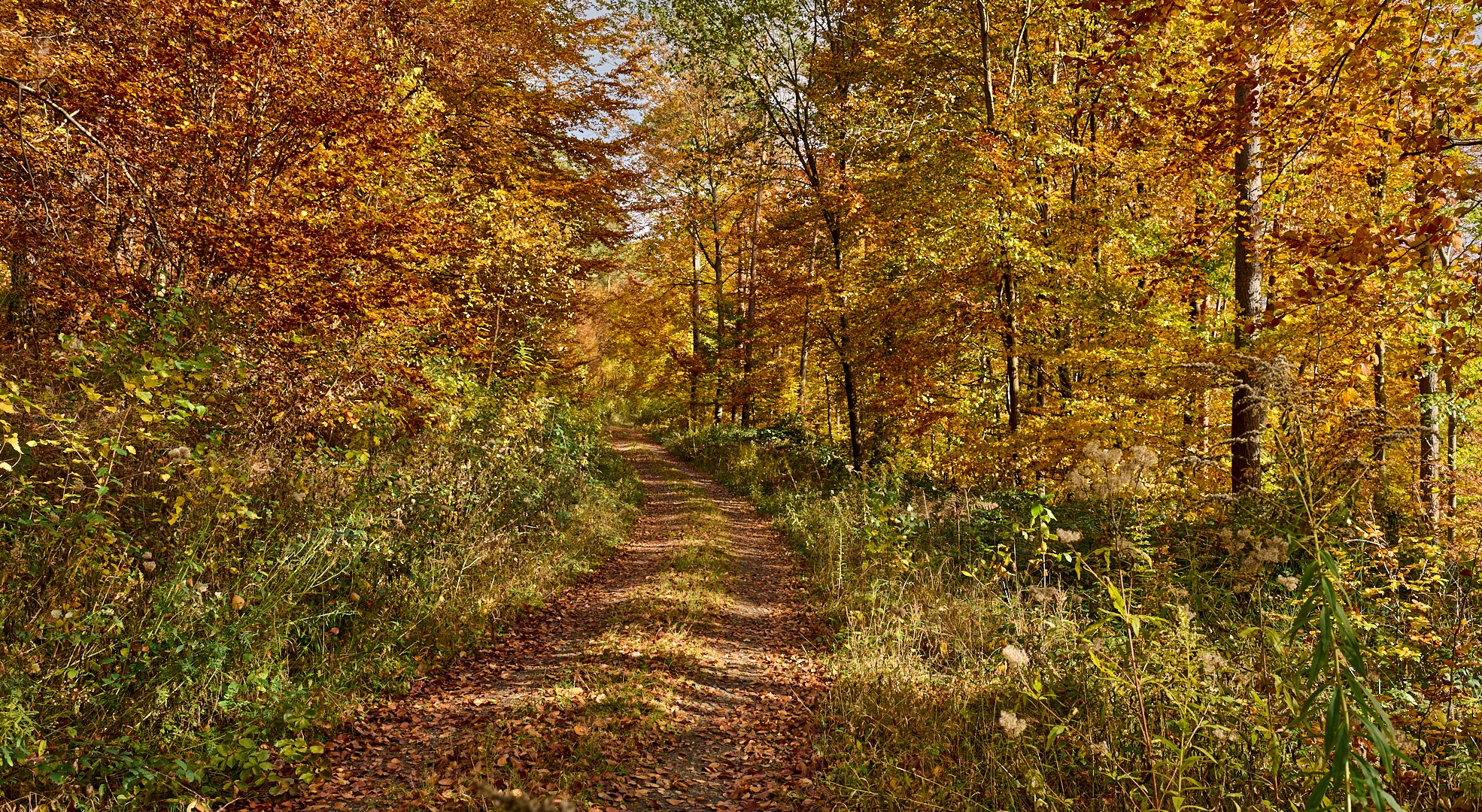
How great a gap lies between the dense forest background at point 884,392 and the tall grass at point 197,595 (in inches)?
1.5

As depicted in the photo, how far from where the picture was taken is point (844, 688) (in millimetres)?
5633

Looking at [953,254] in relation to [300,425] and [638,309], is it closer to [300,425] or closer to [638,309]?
[300,425]

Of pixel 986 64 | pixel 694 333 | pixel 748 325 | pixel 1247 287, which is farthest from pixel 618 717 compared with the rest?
pixel 694 333

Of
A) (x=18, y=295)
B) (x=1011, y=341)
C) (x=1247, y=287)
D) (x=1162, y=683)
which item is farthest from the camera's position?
(x=1011, y=341)

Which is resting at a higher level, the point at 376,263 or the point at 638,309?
the point at 638,309

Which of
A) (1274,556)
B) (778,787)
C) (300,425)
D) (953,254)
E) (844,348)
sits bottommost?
(778,787)

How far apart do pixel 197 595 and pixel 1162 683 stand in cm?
611

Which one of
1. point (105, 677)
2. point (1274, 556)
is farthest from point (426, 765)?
point (1274, 556)

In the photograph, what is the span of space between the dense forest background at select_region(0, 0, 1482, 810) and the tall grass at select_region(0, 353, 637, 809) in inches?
1.5

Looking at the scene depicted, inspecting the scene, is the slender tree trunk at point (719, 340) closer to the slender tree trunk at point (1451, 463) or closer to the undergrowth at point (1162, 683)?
the undergrowth at point (1162, 683)

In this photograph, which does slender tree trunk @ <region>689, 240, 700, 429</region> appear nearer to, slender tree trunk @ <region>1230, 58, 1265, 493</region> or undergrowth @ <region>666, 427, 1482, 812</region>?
slender tree trunk @ <region>1230, 58, 1265, 493</region>

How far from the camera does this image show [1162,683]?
3.71 meters

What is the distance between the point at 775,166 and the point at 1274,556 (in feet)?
50.6

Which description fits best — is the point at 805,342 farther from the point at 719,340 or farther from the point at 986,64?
the point at 986,64
